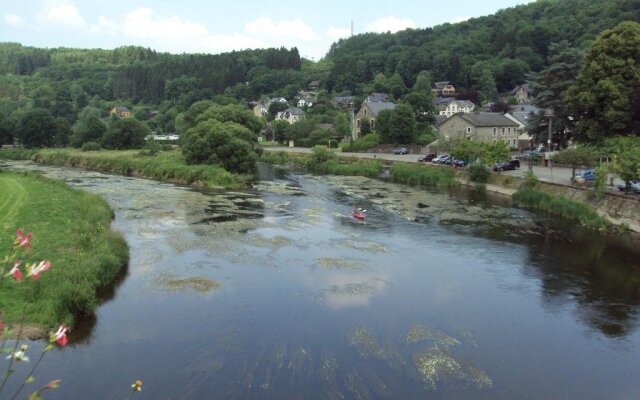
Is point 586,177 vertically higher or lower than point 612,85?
lower

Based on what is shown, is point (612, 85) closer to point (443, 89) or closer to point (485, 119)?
point (485, 119)

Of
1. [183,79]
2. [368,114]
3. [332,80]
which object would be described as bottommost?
[368,114]

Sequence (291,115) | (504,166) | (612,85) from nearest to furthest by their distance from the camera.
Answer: (612,85) → (504,166) → (291,115)

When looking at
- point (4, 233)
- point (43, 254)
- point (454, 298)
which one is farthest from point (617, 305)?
point (4, 233)

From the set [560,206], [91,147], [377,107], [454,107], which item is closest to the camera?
[560,206]

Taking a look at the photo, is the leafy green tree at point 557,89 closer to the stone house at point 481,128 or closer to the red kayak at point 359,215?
the stone house at point 481,128

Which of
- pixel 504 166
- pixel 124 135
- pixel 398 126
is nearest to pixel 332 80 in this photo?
pixel 398 126
